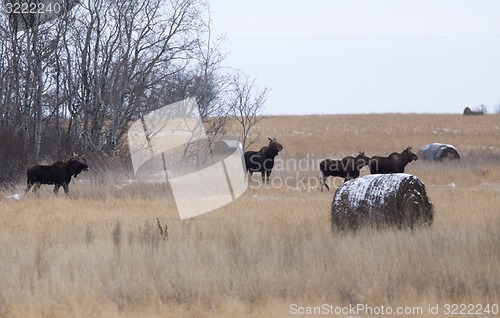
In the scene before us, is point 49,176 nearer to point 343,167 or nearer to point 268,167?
point 268,167

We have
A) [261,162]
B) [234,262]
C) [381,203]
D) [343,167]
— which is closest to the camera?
[234,262]

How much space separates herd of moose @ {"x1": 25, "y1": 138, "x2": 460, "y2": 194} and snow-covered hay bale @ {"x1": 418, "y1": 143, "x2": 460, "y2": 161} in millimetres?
8358

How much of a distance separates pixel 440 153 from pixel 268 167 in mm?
11048

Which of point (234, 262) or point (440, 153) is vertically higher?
point (440, 153)

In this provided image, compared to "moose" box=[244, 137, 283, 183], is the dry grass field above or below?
below

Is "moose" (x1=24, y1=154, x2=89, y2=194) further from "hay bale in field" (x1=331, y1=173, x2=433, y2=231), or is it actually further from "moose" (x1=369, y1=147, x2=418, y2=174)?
"hay bale in field" (x1=331, y1=173, x2=433, y2=231)

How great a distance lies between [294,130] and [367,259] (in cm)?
5197

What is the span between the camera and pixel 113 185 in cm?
2142

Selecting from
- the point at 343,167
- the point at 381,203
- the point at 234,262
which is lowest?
the point at 234,262

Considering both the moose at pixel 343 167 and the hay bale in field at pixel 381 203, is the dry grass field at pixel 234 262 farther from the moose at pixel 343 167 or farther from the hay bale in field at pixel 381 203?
the moose at pixel 343 167

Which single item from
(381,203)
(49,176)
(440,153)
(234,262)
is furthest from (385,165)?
(234,262)

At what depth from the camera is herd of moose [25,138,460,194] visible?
2086 centimetres

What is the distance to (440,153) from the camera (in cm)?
3359

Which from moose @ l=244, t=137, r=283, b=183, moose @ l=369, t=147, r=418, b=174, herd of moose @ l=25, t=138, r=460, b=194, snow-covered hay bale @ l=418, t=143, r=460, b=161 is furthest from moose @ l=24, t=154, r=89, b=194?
snow-covered hay bale @ l=418, t=143, r=460, b=161
